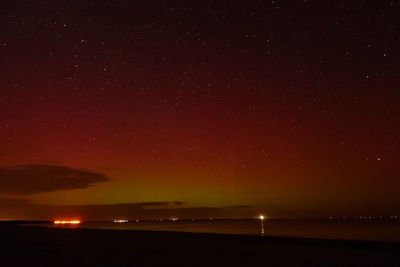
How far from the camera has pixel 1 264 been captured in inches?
508

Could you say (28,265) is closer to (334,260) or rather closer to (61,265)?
(61,265)

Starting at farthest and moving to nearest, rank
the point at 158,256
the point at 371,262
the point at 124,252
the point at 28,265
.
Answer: the point at 124,252 → the point at 158,256 → the point at 371,262 → the point at 28,265

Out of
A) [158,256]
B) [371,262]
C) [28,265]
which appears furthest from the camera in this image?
[158,256]

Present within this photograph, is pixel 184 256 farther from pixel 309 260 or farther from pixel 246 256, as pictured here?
pixel 309 260

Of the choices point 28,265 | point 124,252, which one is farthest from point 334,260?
point 28,265

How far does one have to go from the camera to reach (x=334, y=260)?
15.4 meters

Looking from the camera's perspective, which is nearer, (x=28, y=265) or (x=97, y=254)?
(x=28, y=265)

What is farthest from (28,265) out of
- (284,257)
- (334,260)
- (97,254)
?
(334,260)

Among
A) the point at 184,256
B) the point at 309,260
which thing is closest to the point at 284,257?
the point at 309,260

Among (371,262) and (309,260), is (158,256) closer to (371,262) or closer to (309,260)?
(309,260)

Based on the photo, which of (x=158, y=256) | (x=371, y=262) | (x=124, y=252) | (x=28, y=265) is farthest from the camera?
(x=124, y=252)

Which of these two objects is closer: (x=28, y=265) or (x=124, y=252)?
(x=28, y=265)

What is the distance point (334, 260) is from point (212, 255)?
4.58m

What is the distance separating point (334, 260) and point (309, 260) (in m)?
0.90
